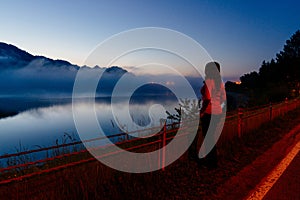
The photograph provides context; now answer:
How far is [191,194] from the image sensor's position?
3.52 meters

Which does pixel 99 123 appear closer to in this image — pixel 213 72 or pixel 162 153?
pixel 162 153

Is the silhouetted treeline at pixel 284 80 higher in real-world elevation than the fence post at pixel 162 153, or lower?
higher

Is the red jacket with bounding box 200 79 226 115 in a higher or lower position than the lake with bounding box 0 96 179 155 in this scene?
higher

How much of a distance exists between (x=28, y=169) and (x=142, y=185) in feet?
11.2

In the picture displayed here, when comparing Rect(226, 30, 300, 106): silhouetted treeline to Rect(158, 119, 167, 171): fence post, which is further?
Rect(226, 30, 300, 106): silhouetted treeline

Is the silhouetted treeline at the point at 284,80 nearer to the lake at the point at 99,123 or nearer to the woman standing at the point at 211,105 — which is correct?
the lake at the point at 99,123

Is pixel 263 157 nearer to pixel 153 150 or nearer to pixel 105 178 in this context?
pixel 153 150

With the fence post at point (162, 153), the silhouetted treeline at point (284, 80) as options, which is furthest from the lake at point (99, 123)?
the silhouetted treeline at point (284, 80)

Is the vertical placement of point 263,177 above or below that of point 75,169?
below

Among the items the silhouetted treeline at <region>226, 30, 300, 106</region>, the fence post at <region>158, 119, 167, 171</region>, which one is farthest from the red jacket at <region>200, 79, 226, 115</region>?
the silhouetted treeline at <region>226, 30, 300, 106</region>

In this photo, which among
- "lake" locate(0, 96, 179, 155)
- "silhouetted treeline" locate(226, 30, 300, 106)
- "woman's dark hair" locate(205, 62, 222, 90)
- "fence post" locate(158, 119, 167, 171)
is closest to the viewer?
"woman's dark hair" locate(205, 62, 222, 90)

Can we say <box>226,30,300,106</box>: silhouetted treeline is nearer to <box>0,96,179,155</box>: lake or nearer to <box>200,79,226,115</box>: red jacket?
<box>0,96,179,155</box>: lake

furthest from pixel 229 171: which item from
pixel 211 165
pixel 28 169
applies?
pixel 28 169

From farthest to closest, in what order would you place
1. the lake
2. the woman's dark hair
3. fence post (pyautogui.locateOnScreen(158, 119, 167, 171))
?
the lake < fence post (pyautogui.locateOnScreen(158, 119, 167, 171)) < the woman's dark hair
